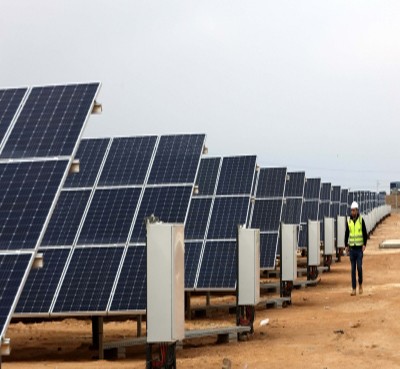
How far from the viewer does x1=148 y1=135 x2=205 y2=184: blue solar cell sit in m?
17.9

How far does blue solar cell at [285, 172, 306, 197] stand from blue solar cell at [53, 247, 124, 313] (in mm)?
23392

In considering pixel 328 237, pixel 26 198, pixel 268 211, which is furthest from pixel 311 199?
pixel 26 198

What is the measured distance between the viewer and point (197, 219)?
73.2 ft

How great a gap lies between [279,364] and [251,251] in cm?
418

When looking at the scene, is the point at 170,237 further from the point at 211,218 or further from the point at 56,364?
the point at 211,218

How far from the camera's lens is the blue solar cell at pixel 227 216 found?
21516mm

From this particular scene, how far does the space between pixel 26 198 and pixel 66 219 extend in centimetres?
551

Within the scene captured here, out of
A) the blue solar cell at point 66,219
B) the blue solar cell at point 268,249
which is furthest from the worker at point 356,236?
the blue solar cell at point 66,219

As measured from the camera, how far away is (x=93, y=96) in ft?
42.8

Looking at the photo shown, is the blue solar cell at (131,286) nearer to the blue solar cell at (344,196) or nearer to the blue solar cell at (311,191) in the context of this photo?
the blue solar cell at (311,191)

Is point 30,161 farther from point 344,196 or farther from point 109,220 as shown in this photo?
point 344,196

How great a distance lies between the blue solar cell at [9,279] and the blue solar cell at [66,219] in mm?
5691

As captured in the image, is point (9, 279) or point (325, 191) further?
point (325, 191)

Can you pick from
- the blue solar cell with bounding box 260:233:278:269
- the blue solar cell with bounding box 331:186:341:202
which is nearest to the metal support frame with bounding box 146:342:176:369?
the blue solar cell with bounding box 260:233:278:269
